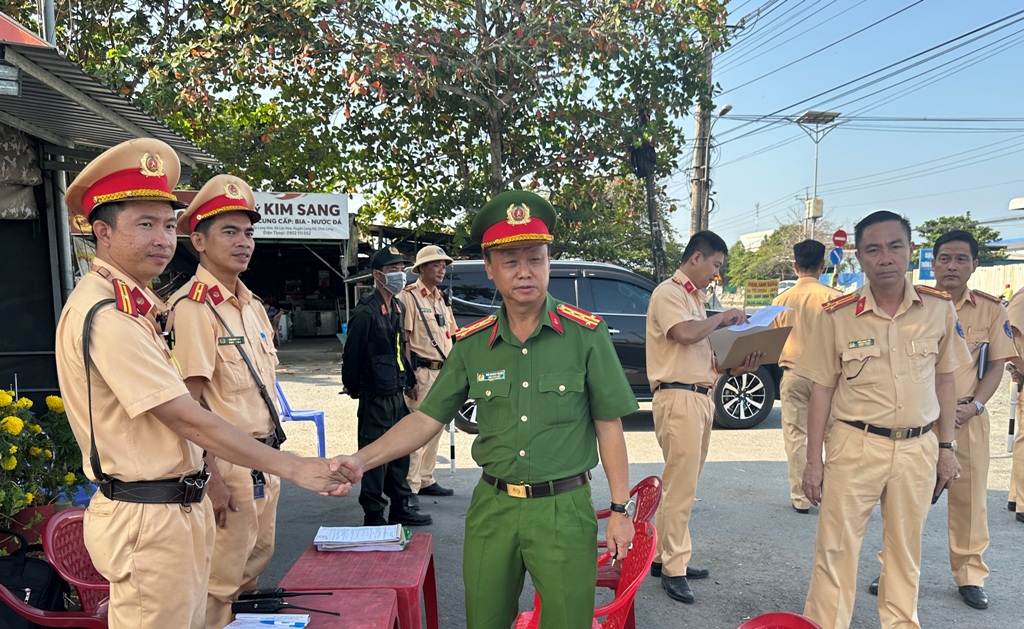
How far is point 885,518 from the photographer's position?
112 inches

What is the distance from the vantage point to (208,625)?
256 cm

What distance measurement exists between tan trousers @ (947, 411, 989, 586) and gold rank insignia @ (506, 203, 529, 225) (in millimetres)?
2997

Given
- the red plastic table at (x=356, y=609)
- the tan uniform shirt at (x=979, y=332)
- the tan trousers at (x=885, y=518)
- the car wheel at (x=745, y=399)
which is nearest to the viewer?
the red plastic table at (x=356, y=609)

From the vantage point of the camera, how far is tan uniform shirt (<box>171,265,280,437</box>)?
248 cm

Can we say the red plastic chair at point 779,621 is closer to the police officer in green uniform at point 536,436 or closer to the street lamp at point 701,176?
the police officer in green uniform at point 536,436

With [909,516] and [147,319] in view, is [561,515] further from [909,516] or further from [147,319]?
[909,516]

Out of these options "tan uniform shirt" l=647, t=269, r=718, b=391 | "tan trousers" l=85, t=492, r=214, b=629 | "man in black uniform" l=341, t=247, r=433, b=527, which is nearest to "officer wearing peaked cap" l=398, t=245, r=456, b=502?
"man in black uniform" l=341, t=247, r=433, b=527

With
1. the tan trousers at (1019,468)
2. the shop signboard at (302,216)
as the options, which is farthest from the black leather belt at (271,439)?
the shop signboard at (302,216)

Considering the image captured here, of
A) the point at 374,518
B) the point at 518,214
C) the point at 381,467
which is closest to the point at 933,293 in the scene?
the point at 518,214

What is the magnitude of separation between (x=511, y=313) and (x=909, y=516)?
78.8 inches

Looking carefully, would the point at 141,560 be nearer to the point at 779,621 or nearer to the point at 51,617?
the point at 51,617

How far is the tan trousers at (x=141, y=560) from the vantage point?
5.92 feet

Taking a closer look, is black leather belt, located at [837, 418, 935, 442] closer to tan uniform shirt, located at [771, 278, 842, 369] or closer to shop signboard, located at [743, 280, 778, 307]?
tan uniform shirt, located at [771, 278, 842, 369]

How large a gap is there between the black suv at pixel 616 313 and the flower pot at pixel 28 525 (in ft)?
15.9
